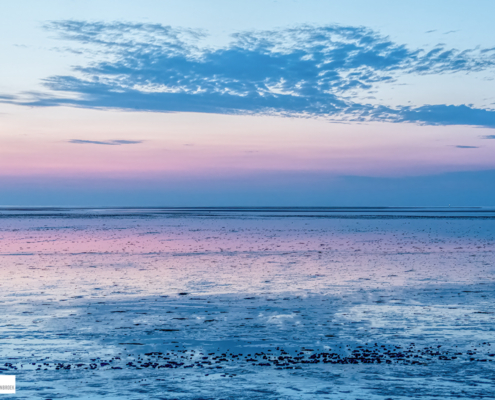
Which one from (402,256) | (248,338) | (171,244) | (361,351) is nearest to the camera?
(361,351)

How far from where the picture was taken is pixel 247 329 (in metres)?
14.2

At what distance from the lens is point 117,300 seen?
18375 millimetres

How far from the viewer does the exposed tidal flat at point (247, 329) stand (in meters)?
9.97

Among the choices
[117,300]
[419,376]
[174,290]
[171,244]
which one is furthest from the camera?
[171,244]

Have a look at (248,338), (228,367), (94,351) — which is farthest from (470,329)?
(94,351)

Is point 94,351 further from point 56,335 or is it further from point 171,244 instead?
point 171,244

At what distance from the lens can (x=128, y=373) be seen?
34.8ft

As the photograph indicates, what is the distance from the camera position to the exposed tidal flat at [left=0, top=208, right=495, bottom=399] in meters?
9.97

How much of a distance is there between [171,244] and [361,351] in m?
29.7

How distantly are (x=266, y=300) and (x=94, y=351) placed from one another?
765cm

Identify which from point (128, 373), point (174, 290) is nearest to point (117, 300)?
point (174, 290)

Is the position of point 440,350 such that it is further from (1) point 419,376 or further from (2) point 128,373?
(2) point 128,373

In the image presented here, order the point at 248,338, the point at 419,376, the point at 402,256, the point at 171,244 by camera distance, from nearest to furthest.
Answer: the point at 419,376, the point at 248,338, the point at 402,256, the point at 171,244

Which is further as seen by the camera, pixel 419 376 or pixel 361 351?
pixel 361 351
